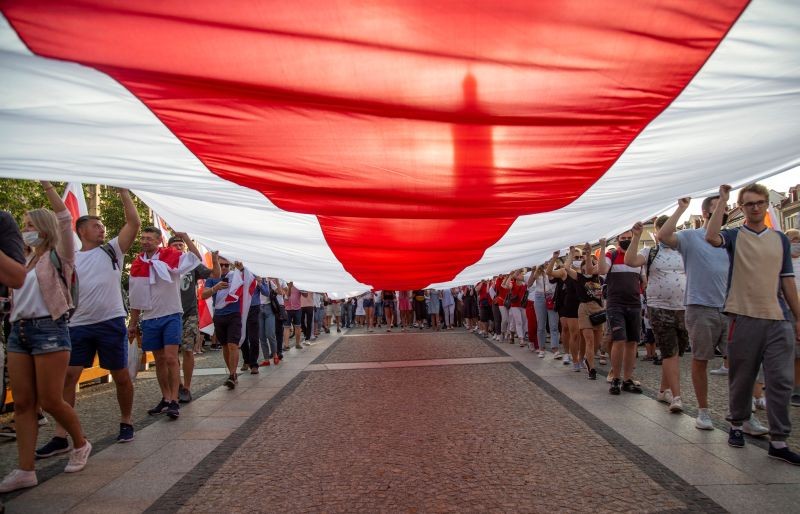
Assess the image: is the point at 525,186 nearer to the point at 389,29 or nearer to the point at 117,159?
the point at 389,29

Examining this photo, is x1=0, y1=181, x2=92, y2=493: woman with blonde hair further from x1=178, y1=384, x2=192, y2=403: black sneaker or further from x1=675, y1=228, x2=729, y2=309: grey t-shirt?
x1=675, y1=228, x2=729, y2=309: grey t-shirt

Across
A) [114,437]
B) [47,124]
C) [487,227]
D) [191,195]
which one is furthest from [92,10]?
[114,437]

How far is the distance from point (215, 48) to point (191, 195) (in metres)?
1.84

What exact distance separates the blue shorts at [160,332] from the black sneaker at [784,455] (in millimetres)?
5347

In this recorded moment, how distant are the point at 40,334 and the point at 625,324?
19.1 ft

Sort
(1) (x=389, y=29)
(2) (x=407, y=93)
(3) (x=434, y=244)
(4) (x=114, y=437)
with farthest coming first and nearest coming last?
1. (3) (x=434, y=244)
2. (4) (x=114, y=437)
3. (2) (x=407, y=93)
4. (1) (x=389, y=29)

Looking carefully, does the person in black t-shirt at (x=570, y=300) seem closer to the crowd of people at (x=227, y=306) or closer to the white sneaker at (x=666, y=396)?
the crowd of people at (x=227, y=306)

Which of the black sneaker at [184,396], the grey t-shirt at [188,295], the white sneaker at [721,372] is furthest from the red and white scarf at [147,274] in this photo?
the white sneaker at [721,372]

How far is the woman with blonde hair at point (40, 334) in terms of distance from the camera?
3840 millimetres

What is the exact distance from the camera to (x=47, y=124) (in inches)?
112

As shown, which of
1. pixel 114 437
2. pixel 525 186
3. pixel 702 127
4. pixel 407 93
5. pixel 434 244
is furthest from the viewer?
pixel 434 244

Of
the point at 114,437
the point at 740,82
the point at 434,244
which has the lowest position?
the point at 114,437

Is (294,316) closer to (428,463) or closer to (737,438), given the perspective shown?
(428,463)

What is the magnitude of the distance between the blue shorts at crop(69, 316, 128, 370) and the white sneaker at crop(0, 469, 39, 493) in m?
1.13
